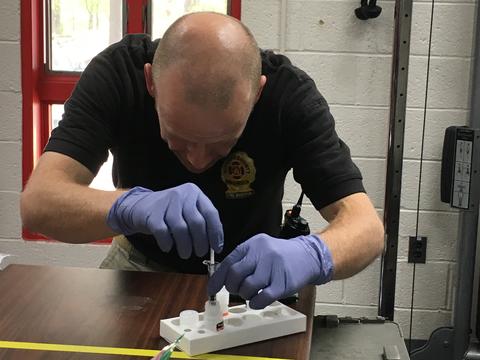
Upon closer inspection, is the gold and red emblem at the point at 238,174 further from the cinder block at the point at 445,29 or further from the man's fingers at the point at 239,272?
the cinder block at the point at 445,29

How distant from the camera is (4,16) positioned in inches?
86.2

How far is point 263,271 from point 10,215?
1.59 m

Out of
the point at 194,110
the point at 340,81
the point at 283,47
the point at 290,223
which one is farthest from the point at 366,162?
the point at 194,110

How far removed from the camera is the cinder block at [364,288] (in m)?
2.24

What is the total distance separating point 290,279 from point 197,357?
0.18 metres

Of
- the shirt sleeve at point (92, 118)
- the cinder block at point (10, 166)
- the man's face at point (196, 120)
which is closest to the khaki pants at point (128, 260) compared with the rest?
the shirt sleeve at point (92, 118)

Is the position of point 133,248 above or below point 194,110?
below

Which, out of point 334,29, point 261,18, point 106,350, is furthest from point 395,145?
point 106,350

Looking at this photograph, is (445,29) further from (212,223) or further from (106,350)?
(106,350)

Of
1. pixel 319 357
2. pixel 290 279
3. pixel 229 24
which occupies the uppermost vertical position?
pixel 229 24

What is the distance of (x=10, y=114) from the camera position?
2229mm

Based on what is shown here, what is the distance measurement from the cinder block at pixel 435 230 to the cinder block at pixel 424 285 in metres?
0.05

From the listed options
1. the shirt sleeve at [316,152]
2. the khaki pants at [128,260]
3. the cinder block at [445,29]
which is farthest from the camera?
the cinder block at [445,29]

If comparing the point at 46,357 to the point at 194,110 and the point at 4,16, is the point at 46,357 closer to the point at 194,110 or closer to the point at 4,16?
the point at 194,110
